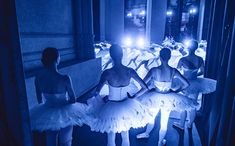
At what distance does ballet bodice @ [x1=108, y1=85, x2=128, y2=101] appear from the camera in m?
2.89

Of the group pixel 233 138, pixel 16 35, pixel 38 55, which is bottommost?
pixel 233 138

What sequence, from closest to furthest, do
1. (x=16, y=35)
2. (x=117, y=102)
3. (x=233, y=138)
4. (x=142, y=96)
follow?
1. (x=16, y=35)
2. (x=233, y=138)
3. (x=117, y=102)
4. (x=142, y=96)

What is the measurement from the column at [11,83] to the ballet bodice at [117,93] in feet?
4.53

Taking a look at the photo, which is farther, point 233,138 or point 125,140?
point 125,140

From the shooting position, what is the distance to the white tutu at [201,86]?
392cm

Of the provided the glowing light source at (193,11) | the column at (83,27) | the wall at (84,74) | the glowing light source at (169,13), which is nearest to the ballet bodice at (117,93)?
the wall at (84,74)

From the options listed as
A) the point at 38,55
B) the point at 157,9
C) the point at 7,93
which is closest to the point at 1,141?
the point at 7,93

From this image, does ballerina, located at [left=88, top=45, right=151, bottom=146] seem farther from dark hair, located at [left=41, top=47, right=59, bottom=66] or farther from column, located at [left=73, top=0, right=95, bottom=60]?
column, located at [left=73, top=0, right=95, bottom=60]

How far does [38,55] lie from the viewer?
4.59 metres

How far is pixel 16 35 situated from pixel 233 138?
241 cm

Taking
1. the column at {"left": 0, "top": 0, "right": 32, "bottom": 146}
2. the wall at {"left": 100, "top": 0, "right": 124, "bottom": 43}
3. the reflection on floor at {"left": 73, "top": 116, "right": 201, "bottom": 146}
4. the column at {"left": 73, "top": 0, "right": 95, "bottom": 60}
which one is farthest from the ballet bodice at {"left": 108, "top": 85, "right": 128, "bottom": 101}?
the wall at {"left": 100, "top": 0, "right": 124, "bottom": 43}

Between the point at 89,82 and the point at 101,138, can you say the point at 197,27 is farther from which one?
the point at 101,138

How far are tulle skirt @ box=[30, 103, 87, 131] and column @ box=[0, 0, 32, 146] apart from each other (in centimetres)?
78

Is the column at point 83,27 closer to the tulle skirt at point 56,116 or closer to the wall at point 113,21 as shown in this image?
the tulle skirt at point 56,116
